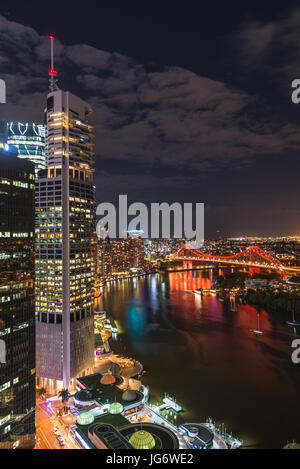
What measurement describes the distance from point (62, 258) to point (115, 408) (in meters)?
7.01

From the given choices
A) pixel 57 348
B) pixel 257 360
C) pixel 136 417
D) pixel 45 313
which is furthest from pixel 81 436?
pixel 257 360

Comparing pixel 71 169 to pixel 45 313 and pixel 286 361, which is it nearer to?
pixel 45 313

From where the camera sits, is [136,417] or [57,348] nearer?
[136,417]

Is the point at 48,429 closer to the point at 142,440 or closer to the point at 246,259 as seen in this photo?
the point at 142,440

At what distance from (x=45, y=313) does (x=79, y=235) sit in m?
4.11

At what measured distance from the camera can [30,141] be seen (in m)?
18.6

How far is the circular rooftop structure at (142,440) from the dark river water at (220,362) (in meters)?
2.81

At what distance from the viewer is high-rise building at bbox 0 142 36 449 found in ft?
30.0

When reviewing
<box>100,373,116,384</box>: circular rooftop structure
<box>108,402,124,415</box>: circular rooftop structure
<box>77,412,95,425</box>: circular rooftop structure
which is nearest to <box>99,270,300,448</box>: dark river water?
<box>100,373,116,384</box>: circular rooftop structure

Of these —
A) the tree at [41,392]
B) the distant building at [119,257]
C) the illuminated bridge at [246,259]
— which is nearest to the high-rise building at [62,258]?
the tree at [41,392]

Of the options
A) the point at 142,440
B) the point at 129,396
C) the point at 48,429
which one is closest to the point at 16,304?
the point at 48,429

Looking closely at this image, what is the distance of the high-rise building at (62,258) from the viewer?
48.4ft
